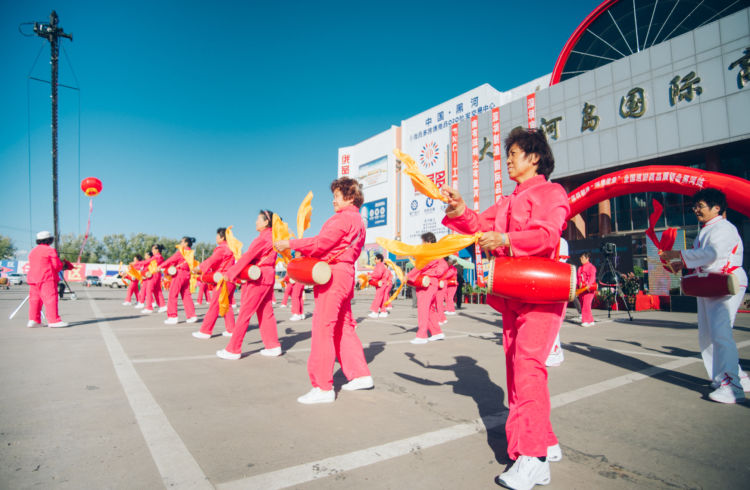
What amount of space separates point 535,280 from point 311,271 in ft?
6.45

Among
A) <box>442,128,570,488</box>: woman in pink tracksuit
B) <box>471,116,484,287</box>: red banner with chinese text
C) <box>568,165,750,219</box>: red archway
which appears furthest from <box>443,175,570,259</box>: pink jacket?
<box>471,116,484,287</box>: red banner with chinese text

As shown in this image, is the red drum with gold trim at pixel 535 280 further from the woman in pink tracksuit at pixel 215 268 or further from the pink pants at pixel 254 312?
the woman in pink tracksuit at pixel 215 268

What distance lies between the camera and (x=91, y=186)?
45.0 ft

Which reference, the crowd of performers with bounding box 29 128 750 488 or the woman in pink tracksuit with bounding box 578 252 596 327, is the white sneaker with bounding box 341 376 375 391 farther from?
the woman in pink tracksuit with bounding box 578 252 596 327

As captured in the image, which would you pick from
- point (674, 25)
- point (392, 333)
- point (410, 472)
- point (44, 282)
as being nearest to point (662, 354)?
point (392, 333)

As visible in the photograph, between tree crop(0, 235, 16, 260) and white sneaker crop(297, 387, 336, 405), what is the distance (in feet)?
307

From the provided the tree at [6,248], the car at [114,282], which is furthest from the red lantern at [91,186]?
the tree at [6,248]

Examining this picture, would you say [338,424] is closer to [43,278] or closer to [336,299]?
[336,299]

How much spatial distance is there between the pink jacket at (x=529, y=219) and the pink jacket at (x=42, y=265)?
8589 mm

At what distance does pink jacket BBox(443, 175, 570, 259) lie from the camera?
2.13 m

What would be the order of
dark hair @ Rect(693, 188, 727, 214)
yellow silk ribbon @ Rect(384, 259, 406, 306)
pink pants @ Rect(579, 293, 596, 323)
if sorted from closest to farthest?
1. dark hair @ Rect(693, 188, 727, 214)
2. yellow silk ribbon @ Rect(384, 259, 406, 306)
3. pink pants @ Rect(579, 293, 596, 323)

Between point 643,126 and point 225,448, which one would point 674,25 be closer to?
point 643,126

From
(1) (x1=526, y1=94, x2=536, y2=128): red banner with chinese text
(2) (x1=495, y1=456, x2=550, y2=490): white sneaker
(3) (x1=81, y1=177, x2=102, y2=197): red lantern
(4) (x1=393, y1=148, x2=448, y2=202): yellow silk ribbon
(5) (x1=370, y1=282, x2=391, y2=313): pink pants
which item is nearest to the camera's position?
(2) (x1=495, y1=456, x2=550, y2=490): white sneaker

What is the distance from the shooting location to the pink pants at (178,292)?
9.25 metres
